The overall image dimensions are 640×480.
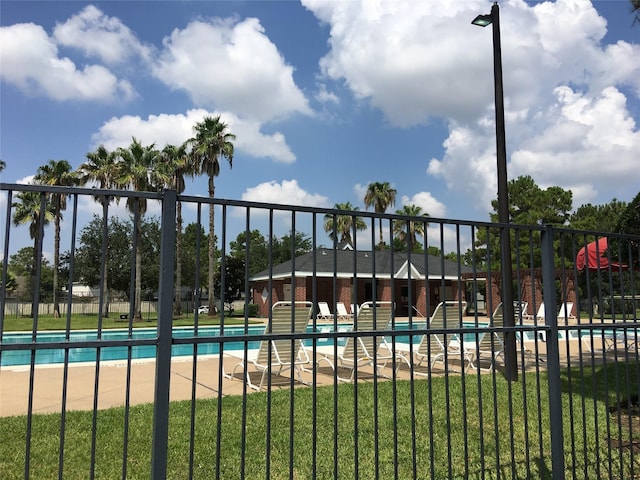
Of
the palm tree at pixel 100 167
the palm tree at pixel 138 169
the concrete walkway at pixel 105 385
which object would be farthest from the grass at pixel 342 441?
the palm tree at pixel 100 167

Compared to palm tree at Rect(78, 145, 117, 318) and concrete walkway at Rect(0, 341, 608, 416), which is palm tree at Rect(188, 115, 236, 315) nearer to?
palm tree at Rect(78, 145, 117, 318)

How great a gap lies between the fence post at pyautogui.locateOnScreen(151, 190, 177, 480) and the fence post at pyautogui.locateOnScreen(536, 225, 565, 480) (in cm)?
256

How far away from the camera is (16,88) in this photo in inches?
493

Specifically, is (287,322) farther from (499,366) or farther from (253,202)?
(499,366)

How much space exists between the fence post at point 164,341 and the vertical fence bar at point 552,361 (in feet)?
8.40

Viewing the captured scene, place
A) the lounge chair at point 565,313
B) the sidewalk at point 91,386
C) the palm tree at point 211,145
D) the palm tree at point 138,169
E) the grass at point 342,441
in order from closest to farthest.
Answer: the lounge chair at point 565,313 < the grass at point 342,441 < the sidewalk at point 91,386 < the palm tree at point 138,169 < the palm tree at point 211,145

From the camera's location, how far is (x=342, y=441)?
15.3 feet

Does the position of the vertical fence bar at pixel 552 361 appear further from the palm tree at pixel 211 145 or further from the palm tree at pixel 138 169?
the palm tree at pixel 211 145

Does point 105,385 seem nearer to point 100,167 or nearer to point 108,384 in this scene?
point 108,384

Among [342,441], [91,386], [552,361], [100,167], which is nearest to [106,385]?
[91,386]

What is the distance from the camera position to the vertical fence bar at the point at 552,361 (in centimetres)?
335

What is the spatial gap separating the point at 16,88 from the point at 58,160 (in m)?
16.0

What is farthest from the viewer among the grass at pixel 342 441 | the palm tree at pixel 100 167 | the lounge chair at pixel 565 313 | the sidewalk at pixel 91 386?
the palm tree at pixel 100 167

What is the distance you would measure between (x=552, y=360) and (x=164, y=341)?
265 cm
